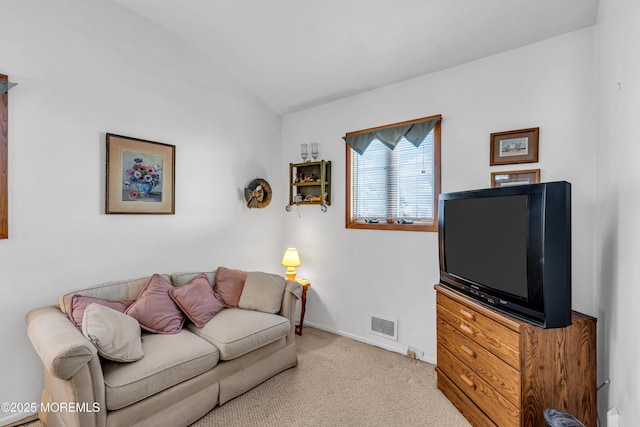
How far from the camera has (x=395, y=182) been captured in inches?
124

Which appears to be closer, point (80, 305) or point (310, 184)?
point (80, 305)

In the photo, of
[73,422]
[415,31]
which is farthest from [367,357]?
[415,31]

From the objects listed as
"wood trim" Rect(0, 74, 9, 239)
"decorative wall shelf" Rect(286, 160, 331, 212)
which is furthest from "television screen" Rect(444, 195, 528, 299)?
"wood trim" Rect(0, 74, 9, 239)

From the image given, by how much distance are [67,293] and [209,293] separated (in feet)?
3.13

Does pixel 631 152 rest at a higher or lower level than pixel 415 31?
lower

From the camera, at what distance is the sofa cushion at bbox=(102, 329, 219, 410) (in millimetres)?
1696

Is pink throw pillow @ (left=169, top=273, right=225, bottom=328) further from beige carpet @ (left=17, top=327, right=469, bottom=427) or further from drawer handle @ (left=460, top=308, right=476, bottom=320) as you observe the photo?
drawer handle @ (left=460, top=308, right=476, bottom=320)

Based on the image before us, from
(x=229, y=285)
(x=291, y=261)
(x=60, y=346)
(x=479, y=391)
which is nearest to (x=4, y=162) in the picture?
(x=60, y=346)

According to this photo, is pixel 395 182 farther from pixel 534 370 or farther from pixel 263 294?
pixel 534 370

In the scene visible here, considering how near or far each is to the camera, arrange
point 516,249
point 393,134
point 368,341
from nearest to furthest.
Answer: point 516,249, point 393,134, point 368,341

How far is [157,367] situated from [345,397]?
1.31m

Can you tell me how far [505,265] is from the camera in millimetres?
1819

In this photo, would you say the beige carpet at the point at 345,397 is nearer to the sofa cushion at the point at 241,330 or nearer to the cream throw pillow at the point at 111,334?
the sofa cushion at the point at 241,330

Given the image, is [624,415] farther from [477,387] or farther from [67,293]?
[67,293]
